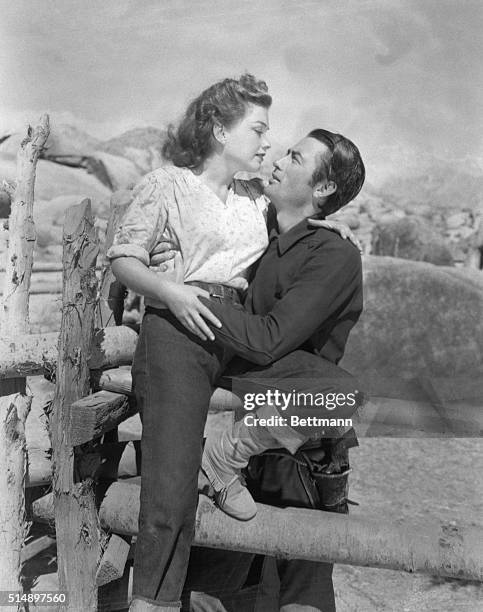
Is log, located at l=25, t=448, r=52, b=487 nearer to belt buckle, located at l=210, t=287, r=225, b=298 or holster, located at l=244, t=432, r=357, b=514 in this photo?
holster, located at l=244, t=432, r=357, b=514

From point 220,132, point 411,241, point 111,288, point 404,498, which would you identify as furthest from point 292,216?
point 411,241

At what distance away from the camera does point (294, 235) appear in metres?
1.85

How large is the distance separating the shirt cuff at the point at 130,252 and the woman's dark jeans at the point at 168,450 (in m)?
0.16

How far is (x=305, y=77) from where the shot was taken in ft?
10.7

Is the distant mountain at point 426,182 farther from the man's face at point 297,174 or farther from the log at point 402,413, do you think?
the man's face at point 297,174

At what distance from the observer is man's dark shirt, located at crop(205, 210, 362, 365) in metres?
1.70

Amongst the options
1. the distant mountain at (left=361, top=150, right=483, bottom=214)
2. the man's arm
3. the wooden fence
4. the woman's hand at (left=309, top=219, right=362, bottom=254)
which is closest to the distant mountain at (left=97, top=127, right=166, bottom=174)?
the distant mountain at (left=361, top=150, right=483, bottom=214)

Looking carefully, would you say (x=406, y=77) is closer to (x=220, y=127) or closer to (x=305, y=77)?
(x=305, y=77)

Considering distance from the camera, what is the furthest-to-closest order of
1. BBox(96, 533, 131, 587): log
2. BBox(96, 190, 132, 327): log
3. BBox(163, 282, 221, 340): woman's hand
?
1. BBox(96, 190, 132, 327): log
2. BBox(96, 533, 131, 587): log
3. BBox(163, 282, 221, 340): woman's hand

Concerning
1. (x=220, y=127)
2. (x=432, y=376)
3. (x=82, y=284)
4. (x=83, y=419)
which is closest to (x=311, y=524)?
(x=83, y=419)

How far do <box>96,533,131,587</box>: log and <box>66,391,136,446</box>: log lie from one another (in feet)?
1.22

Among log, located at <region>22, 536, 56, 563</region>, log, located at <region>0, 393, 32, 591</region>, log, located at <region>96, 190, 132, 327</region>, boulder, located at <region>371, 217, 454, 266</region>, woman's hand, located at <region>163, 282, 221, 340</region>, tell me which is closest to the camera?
woman's hand, located at <region>163, 282, 221, 340</region>

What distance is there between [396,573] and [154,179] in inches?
90.8

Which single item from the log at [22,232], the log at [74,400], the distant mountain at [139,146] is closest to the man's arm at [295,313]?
the log at [74,400]
